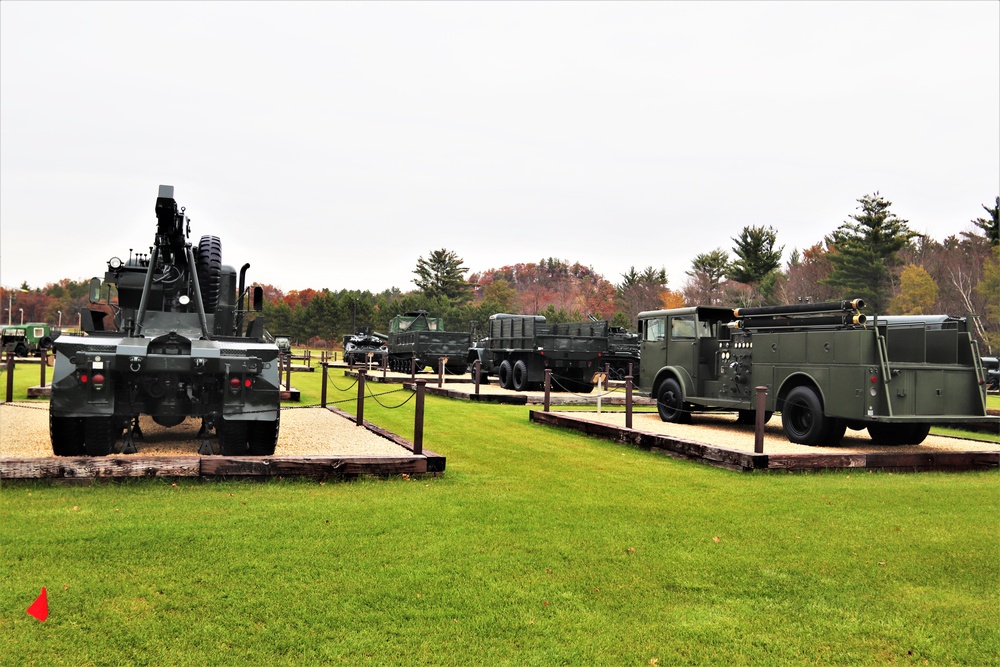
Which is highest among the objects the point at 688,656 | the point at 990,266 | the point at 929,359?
the point at 990,266

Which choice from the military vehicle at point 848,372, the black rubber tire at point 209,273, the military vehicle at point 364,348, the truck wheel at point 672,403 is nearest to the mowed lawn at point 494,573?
the military vehicle at point 848,372

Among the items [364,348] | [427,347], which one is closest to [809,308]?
[427,347]

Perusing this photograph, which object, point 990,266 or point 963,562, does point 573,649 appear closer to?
point 963,562

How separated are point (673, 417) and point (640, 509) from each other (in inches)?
326

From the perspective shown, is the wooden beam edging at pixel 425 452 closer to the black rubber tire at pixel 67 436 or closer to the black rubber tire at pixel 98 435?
the black rubber tire at pixel 98 435

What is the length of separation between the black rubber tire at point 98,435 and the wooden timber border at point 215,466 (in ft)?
1.93

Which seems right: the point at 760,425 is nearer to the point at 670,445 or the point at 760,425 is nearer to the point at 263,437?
the point at 670,445

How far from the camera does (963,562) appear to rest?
6.15 meters

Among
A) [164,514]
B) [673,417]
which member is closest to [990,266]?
[673,417]

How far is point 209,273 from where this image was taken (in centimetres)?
1162

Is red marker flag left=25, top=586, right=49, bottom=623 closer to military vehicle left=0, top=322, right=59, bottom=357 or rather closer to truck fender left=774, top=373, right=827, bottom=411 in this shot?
truck fender left=774, top=373, right=827, bottom=411

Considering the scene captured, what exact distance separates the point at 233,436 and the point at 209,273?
3.19 meters

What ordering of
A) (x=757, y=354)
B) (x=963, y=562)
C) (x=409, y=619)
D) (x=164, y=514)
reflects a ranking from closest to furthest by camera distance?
(x=409, y=619)
(x=963, y=562)
(x=164, y=514)
(x=757, y=354)

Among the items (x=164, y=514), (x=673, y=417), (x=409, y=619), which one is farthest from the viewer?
(x=673, y=417)
